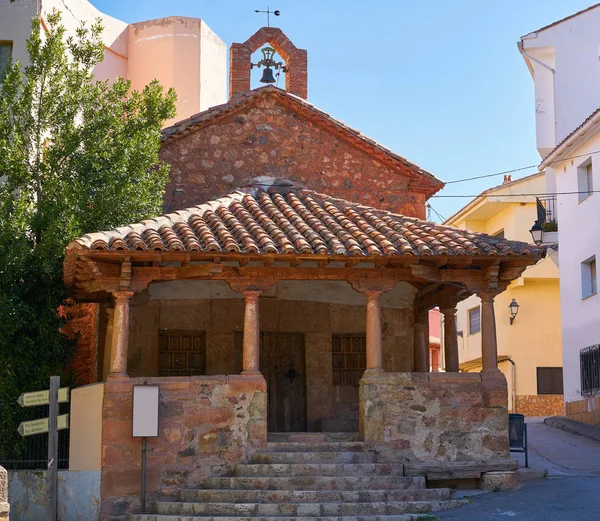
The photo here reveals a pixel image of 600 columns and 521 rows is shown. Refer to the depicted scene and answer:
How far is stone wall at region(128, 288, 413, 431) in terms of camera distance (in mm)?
15930

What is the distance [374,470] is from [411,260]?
115 inches

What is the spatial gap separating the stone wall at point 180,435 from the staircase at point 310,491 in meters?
0.25

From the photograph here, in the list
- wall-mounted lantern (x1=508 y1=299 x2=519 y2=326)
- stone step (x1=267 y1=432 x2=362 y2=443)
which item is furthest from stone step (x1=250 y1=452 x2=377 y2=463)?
wall-mounted lantern (x1=508 y1=299 x2=519 y2=326)

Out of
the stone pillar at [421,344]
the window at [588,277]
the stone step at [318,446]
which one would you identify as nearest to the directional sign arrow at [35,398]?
the stone step at [318,446]

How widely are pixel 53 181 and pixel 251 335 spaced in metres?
4.54

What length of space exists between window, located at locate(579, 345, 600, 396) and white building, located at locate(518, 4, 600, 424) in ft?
0.07

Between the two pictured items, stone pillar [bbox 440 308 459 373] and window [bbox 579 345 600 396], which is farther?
window [bbox 579 345 600 396]

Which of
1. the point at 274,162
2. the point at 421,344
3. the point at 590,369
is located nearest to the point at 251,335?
the point at 421,344

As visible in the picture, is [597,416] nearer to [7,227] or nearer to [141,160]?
[141,160]

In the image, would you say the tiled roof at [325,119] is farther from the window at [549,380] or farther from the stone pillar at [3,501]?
the window at [549,380]

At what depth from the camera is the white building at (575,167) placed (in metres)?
22.0

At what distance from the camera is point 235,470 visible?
1320 cm

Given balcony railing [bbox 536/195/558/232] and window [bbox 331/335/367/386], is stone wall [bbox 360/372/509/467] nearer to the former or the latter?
window [bbox 331/335/367/386]

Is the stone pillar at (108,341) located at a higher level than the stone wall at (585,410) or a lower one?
higher
